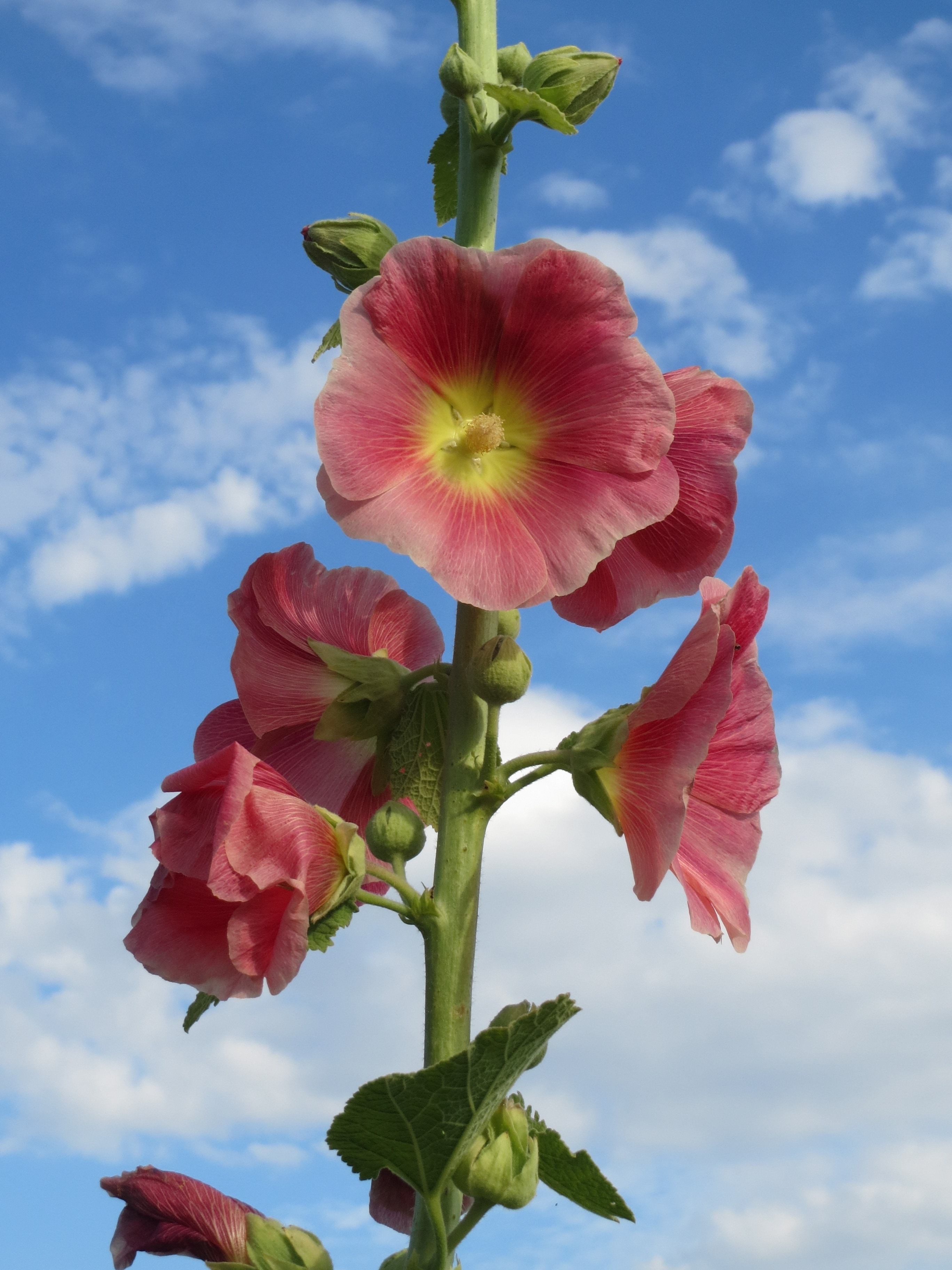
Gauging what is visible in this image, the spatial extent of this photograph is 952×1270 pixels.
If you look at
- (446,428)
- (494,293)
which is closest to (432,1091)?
Answer: (446,428)

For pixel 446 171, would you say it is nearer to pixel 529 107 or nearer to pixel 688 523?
pixel 529 107

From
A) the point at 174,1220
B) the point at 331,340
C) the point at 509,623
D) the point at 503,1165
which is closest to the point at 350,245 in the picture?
the point at 331,340

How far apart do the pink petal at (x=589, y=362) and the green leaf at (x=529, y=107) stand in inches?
14.2

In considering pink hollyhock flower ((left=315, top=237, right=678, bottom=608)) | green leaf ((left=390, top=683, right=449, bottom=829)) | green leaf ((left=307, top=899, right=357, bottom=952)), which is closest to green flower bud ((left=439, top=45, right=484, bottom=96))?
pink hollyhock flower ((left=315, top=237, right=678, bottom=608))

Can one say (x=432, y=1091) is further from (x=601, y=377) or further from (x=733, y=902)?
(x=601, y=377)

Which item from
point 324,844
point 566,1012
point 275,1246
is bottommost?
point 275,1246

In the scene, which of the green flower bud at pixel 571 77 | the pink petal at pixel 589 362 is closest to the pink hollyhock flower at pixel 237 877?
the pink petal at pixel 589 362

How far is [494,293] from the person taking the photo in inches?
91.5

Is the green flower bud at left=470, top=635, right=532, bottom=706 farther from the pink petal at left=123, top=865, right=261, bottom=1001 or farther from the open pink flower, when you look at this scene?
the pink petal at left=123, top=865, right=261, bottom=1001

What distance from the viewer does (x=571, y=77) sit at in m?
2.65

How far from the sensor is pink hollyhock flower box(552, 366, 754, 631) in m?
2.69

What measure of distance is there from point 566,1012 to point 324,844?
1.75 feet

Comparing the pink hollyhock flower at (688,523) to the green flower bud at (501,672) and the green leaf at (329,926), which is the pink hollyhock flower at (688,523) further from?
the green leaf at (329,926)

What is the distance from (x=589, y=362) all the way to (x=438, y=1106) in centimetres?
137
